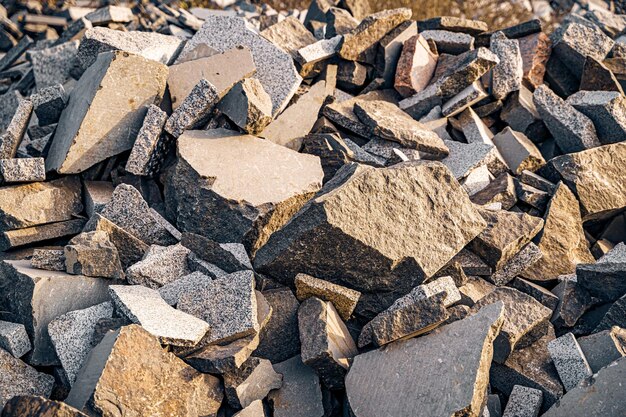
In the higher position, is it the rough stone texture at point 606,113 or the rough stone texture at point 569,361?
the rough stone texture at point 606,113

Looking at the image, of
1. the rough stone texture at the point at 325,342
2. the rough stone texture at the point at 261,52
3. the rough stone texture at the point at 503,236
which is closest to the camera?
the rough stone texture at the point at 325,342

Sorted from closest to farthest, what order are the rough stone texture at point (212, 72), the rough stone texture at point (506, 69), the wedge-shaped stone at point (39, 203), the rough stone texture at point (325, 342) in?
the rough stone texture at point (325, 342), the wedge-shaped stone at point (39, 203), the rough stone texture at point (212, 72), the rough stone texture at point (506, 69)

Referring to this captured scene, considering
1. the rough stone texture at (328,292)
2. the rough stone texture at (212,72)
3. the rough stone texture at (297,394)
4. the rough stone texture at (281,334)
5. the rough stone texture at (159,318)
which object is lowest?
the rough stone texture at (297,394)

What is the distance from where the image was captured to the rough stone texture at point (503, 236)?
3.83 m

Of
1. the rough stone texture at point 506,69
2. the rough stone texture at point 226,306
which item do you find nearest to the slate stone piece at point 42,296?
the rough stone texture at point 226,306

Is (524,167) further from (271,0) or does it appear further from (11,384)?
(271,0)

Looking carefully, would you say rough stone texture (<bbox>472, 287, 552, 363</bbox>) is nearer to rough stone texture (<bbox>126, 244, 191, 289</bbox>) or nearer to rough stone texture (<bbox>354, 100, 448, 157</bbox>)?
rough stone texture (<bbox>354, 100, 448, 157</bbox>)

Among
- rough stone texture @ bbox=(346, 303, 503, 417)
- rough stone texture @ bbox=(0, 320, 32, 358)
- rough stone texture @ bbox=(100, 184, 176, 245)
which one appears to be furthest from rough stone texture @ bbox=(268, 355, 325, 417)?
rough stone texture @ bbox=(0, 320, 32, 358)

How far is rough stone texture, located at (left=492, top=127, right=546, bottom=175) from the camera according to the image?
4.65m

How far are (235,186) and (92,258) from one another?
100 cm

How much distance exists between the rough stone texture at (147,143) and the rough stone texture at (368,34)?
1.81 meters

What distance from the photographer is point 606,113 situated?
477 cm

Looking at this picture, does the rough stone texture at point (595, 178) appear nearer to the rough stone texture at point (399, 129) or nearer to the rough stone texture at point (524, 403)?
the rough stone texture at point (399, 129)

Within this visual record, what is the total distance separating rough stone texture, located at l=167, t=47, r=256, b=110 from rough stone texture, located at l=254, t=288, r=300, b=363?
1.85m
